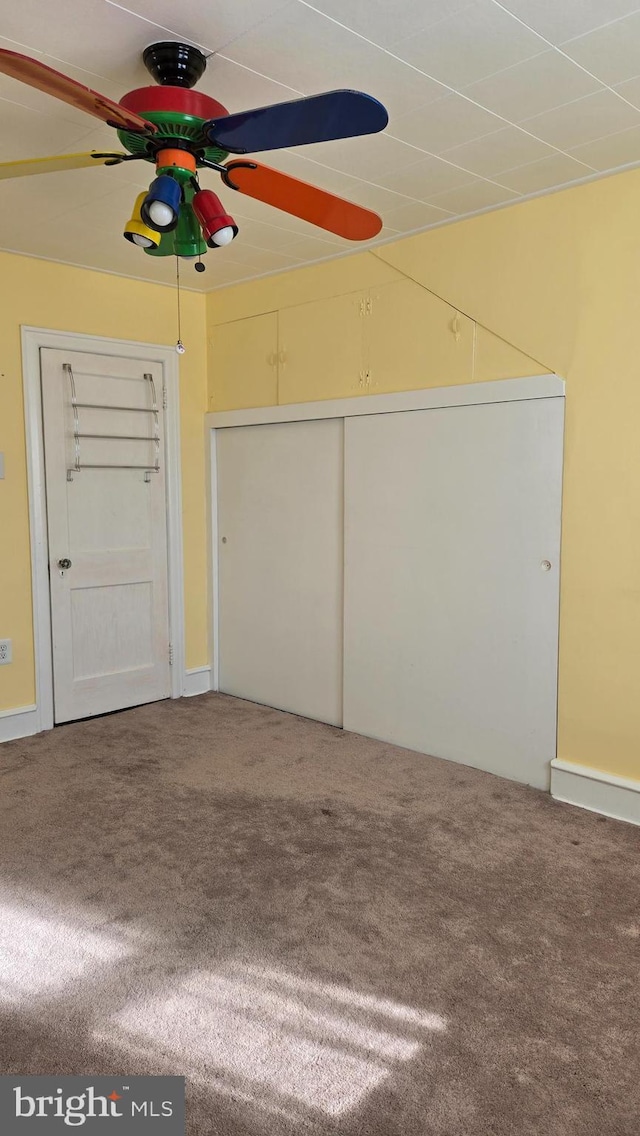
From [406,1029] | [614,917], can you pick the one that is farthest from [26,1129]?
[614,917]

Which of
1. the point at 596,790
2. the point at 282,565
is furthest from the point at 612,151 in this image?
the point at 282,565

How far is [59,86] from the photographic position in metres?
1.53

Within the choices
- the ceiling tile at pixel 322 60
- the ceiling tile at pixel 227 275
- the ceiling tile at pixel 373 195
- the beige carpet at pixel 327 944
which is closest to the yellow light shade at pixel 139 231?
the ceiling tile at pixel 322 60

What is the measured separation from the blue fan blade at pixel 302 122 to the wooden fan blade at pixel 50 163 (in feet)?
0.98

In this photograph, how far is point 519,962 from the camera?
2.14 meters

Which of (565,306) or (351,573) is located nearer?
(565,306)

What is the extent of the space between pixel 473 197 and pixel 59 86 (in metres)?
2.02

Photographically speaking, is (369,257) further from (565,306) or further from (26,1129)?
Answer: (26,1129)

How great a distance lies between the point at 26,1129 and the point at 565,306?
3.04 m

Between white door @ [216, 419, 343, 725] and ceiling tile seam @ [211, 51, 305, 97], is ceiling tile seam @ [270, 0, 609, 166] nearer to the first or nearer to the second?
ceiling tile seam @ [211, 51, 305, 97]

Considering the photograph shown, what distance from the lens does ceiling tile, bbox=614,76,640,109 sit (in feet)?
7.35

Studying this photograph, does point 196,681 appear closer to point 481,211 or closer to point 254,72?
point 481,211

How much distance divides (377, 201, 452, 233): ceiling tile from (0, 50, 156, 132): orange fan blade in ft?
5.58

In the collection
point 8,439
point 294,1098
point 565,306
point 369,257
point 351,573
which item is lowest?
point 294,1098
